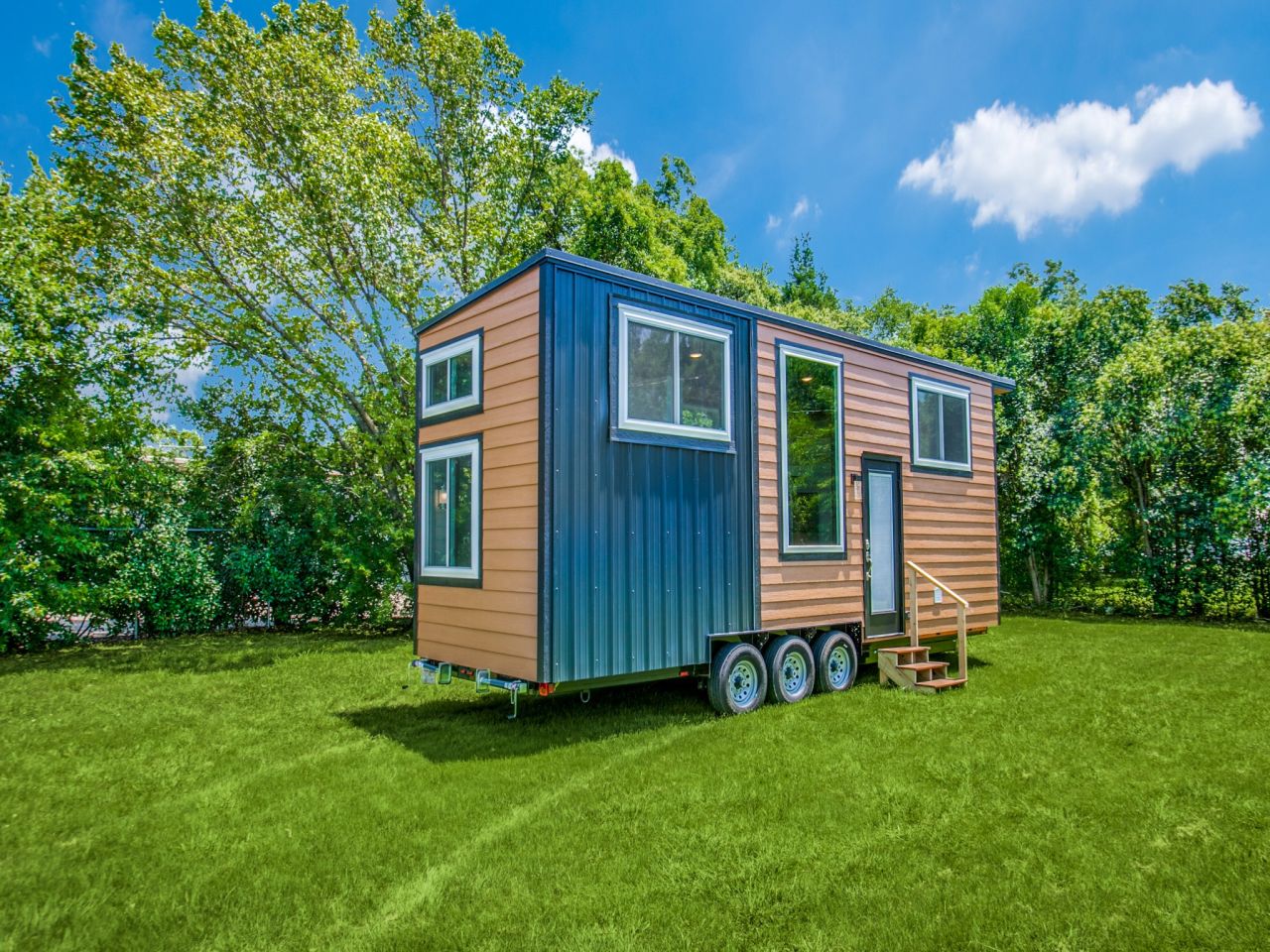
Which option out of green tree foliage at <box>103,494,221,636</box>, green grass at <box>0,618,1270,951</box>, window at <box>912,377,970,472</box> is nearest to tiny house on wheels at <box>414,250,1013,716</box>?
window at <box>912,377,970,472</box>

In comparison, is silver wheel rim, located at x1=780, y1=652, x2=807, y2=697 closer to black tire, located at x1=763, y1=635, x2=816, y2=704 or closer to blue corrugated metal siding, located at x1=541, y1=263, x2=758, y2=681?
black tire, located at x1=763, y1=635, x2=816, y2=704

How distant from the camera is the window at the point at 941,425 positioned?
8.38 metres

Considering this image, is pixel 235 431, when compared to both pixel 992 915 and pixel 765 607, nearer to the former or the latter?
pixel 765 607

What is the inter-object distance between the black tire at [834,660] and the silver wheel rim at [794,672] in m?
0.16

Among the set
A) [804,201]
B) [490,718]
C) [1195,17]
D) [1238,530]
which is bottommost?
[490,718]

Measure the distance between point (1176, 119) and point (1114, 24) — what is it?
116 inches

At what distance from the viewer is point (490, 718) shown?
241 inches

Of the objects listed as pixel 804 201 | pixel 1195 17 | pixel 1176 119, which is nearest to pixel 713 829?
pixel 1195 17

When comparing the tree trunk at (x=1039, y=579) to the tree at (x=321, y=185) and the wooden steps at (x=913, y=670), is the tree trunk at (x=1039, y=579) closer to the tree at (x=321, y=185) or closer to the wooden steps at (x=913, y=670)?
the wooden steps at (x=913, y=670)

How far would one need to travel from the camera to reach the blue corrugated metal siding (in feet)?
17.5

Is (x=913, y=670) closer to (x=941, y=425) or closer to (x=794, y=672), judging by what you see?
(x=794, y=672)

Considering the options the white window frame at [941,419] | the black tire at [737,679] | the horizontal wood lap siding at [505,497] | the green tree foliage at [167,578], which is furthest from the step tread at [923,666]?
the green tree foliage at [167,578]

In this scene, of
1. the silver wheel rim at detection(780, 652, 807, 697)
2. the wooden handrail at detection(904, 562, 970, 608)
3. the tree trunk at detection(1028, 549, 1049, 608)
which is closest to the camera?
the silver wheel rim at detection(780, 652, 807, 697)

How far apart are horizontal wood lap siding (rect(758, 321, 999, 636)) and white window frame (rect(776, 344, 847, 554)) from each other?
2.9 inches
